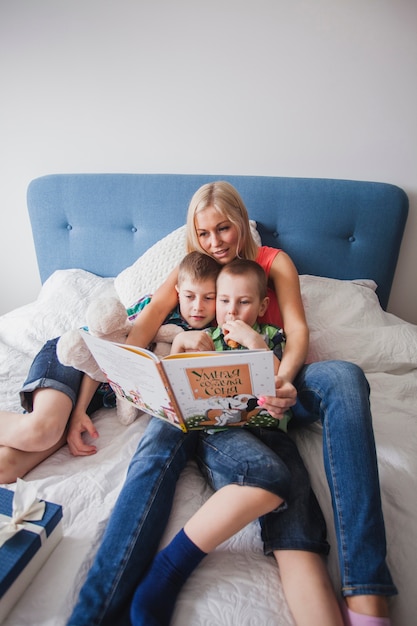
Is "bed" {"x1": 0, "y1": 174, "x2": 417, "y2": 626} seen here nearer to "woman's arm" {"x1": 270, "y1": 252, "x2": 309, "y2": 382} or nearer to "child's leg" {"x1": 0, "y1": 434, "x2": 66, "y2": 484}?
"child's leg" {"x1": 0, "y1": 434, "x2": 66, "y2": 484}

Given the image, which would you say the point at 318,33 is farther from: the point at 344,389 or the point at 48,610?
the point at 48,610

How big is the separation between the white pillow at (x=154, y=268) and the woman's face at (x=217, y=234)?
0.26m

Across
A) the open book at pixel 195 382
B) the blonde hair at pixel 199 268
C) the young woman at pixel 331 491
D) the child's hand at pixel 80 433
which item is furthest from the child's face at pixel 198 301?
the child's hand at pixel 80 433

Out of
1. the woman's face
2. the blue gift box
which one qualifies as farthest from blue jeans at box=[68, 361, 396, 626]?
the woman's face

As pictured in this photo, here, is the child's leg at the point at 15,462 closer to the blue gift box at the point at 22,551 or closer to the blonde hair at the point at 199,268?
the blue gift box at the point at 22,551

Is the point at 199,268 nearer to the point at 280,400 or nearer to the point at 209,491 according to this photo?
the point at 280,400

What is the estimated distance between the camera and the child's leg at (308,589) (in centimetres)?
65

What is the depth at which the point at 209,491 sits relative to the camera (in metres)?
0.92

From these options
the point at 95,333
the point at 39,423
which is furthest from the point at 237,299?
the point at 39,423

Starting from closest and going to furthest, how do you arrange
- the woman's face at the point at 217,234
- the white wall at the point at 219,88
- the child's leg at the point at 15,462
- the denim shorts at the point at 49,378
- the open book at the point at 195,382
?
the open book at the point at 195,382
the child's leg at the point at 15,462
the denim shorts at the point at 49,378
the woman's face at the point at 217,234
the white wall at the point at 219,88

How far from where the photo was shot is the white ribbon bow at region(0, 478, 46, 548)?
67 centimetres

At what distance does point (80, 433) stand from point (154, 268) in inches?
27.4

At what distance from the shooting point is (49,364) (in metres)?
1.08

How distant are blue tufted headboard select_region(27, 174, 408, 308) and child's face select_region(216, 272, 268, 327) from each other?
650 millimetres
